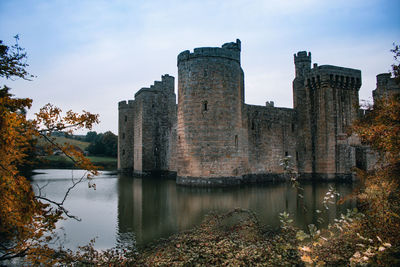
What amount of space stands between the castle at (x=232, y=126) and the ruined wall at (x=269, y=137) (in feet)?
0.24

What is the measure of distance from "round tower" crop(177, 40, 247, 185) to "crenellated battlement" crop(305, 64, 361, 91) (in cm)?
725

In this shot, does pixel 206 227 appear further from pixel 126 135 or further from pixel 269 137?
pixel 126 135

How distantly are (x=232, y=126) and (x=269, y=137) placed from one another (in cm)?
564

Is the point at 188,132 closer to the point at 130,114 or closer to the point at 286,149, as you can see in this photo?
the point at 286,149

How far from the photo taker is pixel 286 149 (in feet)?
74.6

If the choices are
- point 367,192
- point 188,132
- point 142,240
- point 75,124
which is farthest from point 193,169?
point 75,124

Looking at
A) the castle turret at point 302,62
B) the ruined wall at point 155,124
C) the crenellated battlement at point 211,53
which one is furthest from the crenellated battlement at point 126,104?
the castle turret at point 302,62

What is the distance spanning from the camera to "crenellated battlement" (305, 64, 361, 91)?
69.2 feet

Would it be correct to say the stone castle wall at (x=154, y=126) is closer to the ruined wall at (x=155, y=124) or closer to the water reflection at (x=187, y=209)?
the ruined wall at (x=155, y=124)

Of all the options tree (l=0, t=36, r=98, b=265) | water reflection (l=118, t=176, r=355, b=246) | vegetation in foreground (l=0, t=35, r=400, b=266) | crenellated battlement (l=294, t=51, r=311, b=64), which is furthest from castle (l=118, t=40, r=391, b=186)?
tree (l=0, t=36, r=98, b=265)

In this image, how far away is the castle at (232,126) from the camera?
1706cm

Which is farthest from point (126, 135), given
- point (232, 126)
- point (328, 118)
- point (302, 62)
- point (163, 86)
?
point (328, 118)

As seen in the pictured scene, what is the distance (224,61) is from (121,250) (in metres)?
13.7

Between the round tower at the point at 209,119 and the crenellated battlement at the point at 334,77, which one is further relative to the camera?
the crenellated battlement at the point at 334,77
